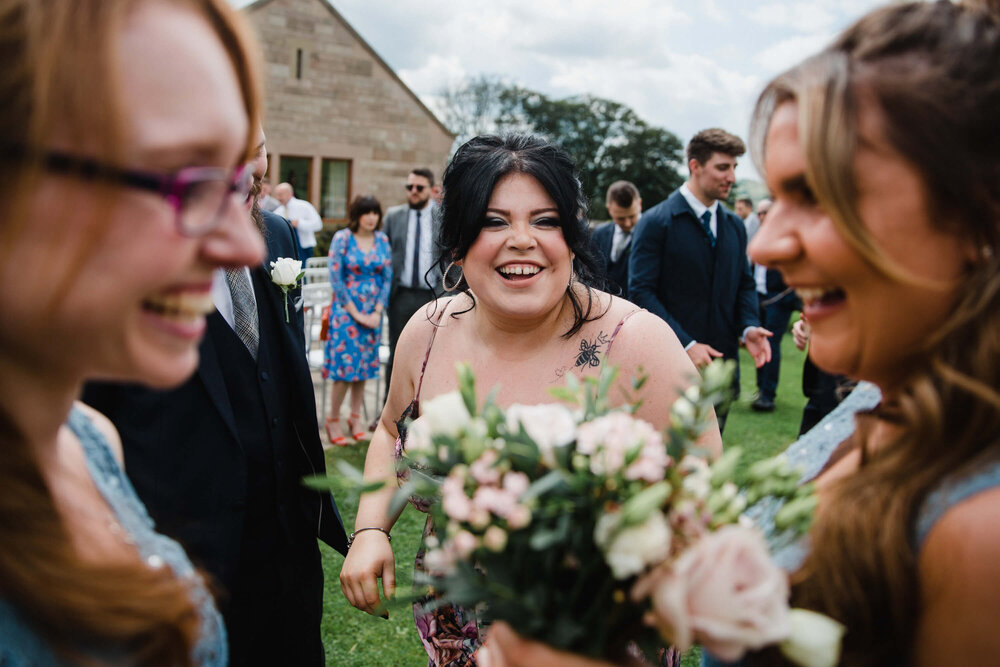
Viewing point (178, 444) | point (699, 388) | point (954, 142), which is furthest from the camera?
point (178, 444)

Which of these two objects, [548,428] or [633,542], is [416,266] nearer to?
[548,428]

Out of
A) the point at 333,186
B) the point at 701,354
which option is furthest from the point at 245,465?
the point at 333,186

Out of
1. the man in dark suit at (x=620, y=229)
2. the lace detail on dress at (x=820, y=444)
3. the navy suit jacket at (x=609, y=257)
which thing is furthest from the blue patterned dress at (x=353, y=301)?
the lace detail on dress at (x=820, y=444)

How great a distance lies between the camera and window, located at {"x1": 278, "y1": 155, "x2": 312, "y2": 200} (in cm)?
2581

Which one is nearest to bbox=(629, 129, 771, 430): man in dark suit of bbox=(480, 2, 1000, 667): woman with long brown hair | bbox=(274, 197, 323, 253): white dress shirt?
bbox=(480, 2, 1000, 667): woman with long brown hair

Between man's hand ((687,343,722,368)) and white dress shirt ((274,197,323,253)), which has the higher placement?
white dress shirt ((274,197,323,253))

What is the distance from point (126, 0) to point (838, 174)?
1.05m

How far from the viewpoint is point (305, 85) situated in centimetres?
2591

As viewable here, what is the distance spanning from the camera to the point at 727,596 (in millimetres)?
978

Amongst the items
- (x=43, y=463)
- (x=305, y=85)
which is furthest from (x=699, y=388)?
(x=305, y=85)

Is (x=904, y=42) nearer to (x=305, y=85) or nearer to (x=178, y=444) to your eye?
(x=178, y=444)

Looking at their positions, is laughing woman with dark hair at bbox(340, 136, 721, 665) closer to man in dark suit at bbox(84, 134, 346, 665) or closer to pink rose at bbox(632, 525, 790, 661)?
man in dark suit at bbox(84, 134, 346, 665)

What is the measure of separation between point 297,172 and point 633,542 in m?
27.1

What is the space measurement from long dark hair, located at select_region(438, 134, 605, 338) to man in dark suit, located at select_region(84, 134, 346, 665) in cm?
82
